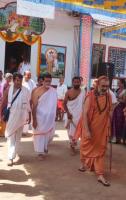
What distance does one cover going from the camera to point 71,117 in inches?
333

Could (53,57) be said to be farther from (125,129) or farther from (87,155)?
(87,155)

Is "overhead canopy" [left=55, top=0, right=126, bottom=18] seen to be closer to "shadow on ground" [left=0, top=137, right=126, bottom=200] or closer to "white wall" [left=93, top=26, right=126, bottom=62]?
"shadow on ground" [left=0, top=137, right=126, bottom=200]

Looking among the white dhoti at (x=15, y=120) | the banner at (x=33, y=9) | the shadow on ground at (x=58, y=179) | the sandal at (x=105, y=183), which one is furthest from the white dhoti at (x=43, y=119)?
the banner at (x=33, y=9)

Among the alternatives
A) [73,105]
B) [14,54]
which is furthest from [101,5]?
[14,54]

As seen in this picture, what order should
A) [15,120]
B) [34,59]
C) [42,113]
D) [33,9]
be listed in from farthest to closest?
[34,59] → [33,9] → [42,113] → [15,120]

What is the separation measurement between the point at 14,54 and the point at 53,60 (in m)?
1.55

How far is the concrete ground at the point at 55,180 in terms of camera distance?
571 cm

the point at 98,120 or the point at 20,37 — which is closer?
the point at 98,120

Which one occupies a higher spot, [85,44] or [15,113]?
[85,44]

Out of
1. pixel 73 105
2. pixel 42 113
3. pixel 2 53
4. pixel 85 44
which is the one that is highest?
pixel 85 44

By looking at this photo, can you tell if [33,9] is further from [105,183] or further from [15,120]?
[105,183]

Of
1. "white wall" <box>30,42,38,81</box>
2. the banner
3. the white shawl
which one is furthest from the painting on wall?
the white shawl

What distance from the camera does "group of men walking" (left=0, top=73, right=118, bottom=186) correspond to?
6527 millimetres

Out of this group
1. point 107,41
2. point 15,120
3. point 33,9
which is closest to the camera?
point 15,120
